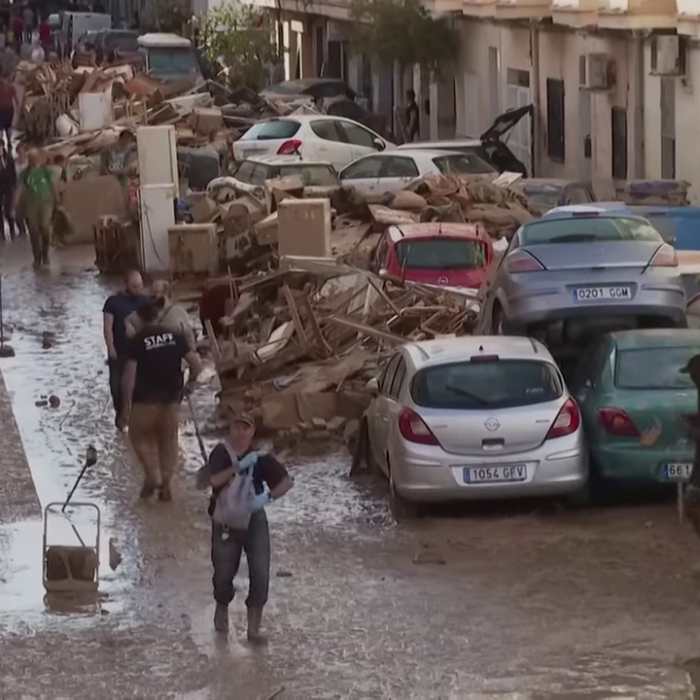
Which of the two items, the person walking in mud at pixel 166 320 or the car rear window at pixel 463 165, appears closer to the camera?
the person walking in mud at pixel 166 320

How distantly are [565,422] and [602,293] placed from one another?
2.60 meters

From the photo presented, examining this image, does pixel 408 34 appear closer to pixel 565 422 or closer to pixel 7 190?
pixel 7 190

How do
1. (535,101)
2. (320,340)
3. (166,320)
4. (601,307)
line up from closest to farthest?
(166,320)
(601,307)
(320,340)
(535,101)

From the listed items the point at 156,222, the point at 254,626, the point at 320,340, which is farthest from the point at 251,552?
the point at 156,222

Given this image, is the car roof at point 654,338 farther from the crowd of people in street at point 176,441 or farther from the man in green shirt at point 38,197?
the man in green shirt at point 38,197

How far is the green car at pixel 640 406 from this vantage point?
1446 centimetres

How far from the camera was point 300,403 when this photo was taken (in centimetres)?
1811

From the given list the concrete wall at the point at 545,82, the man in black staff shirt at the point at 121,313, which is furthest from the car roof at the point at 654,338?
the concrete wall at the point at 545,82

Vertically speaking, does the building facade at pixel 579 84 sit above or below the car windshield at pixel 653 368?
above

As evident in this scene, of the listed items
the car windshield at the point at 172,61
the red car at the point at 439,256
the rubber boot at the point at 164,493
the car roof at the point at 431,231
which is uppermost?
the car windshield at the point at 172,61

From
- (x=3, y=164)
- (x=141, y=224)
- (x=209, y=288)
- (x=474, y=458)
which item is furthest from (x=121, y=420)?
(x=3, y=164)

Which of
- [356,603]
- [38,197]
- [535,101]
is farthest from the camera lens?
[535,101]

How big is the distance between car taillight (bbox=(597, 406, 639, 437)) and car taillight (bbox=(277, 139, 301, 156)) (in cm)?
2155

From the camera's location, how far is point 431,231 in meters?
22.8
